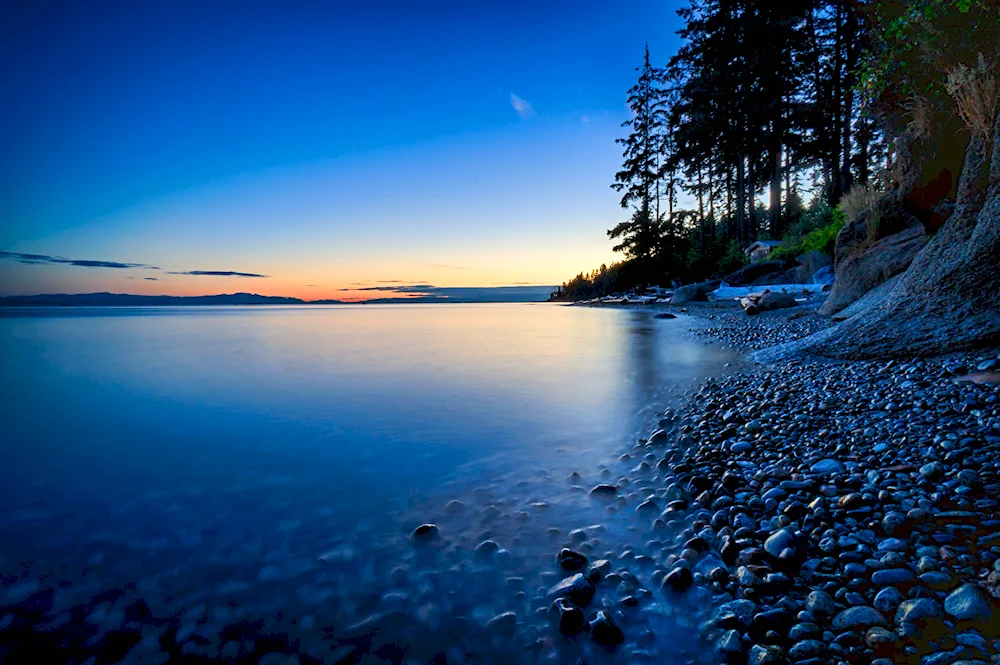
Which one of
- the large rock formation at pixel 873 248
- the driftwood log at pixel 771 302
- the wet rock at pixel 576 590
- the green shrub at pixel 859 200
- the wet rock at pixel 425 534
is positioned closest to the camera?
the wet rock at pixel 576 590

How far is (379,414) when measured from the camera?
524 centimetres

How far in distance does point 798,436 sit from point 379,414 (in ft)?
13.7

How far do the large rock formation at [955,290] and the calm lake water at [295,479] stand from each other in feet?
6.76

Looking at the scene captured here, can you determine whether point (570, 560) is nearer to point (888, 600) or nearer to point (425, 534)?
point (425, 534)

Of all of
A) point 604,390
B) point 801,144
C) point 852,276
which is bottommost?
point 604,390

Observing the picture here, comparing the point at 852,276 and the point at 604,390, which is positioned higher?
the point at 852,276

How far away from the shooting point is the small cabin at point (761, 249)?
891 inches

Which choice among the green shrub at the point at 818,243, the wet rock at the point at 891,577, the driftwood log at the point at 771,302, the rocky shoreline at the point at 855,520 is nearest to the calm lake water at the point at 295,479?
the rocky shoreline at the point at 855,520

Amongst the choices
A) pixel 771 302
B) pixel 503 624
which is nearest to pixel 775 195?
pixel 771 302

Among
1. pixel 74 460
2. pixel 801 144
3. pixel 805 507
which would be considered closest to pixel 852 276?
pixel 805 507

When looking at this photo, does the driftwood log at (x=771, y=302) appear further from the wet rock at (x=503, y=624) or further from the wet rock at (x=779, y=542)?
the wet rock at (x=503, y=624)

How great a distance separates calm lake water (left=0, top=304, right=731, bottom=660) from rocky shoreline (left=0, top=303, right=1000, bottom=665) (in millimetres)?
28

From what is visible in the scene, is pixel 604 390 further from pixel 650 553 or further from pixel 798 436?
pixel 650 553

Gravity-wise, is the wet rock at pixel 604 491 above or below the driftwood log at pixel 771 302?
below
